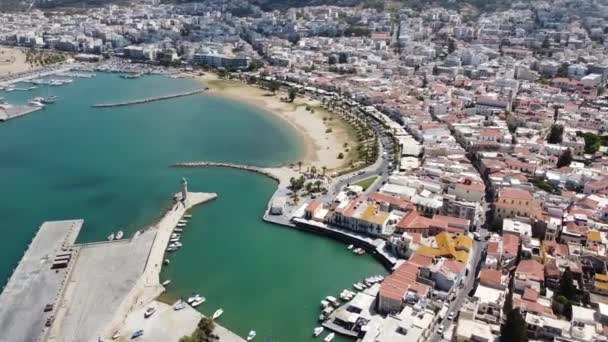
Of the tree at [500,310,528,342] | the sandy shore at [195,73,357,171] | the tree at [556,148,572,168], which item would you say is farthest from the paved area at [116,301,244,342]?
the tree at [556,148,572,168]

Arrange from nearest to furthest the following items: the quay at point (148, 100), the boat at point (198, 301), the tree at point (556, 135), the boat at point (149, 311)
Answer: the boat at point (149, 311), the boat at point (198, 301), the tree at point (556, 135), the quay at point (148, 100)

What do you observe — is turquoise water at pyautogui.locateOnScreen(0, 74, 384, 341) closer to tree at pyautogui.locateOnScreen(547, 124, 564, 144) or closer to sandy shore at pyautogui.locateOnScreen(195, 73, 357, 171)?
sandy shore at pyautogui.locateOnScreen(195, 73, 357, 171)

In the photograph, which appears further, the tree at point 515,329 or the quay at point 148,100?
the quay at point 148,100

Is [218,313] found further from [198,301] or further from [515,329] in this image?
[515,329]

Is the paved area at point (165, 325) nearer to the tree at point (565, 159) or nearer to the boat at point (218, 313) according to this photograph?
the boat at point (218, 313)

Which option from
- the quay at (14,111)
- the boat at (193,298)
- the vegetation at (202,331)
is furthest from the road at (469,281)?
the quay at (14,111)

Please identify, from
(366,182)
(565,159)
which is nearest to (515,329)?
(366,182)

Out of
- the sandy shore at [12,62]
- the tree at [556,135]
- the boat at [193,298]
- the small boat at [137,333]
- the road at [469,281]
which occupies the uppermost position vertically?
the sandy shore at [12,62]
